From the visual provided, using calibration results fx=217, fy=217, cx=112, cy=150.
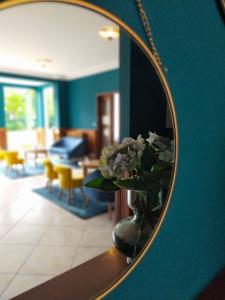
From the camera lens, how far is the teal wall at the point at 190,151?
1.95 feet

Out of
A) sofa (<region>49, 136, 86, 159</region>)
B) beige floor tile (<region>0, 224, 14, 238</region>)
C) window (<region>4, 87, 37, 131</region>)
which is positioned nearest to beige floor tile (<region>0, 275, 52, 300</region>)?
beige floor tile (<region>0, 224, 14, 238</region>)

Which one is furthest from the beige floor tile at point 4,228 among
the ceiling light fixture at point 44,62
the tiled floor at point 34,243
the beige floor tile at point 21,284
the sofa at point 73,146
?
the sofa at point 73,146

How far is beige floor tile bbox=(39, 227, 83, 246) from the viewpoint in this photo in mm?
731

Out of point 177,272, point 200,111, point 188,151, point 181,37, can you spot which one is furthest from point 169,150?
point 177,272

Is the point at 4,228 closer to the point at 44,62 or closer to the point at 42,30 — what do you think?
the point at 42,30

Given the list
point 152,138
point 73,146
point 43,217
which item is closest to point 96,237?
point 43,217

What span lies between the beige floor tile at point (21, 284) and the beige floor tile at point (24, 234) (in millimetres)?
82

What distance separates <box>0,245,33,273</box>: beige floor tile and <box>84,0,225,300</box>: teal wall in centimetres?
24

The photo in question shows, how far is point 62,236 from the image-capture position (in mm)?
819

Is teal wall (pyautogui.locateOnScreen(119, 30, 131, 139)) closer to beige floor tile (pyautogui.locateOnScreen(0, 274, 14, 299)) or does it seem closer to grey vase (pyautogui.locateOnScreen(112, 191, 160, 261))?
grey vase (pyautogui.locateOnScreen(112, 191, 160, 261))

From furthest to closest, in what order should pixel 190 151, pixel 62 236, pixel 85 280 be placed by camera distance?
pixel 62 236 → pixel 190 151 → pixel 85 280

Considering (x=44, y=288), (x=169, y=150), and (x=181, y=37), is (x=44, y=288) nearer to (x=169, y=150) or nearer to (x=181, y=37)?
(x=169, y=150)

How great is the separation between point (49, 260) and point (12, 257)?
169 millimetres

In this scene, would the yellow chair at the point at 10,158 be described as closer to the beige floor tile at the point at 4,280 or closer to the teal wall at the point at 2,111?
the teal wall at the point at 2,111
